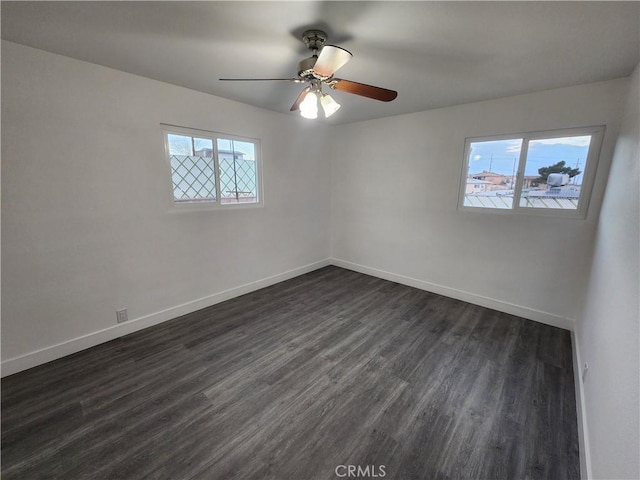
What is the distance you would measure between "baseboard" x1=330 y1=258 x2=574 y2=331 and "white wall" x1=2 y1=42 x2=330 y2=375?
2.33 m

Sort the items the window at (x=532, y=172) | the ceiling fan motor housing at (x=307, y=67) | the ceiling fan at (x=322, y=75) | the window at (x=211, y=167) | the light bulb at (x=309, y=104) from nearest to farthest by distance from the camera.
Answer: the ceiling fan at (x=322, y=75) → the ceiling fan motor housing at (x=307, y=67) → the light bulb at (x=309, y=104) → the window at (x=532, y=172) → the window at (x=211, y=167)

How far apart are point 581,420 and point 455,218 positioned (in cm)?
228

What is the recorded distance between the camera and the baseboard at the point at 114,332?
2.11 metres

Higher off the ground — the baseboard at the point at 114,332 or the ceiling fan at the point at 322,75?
the ceiling fan at the point at 322,75

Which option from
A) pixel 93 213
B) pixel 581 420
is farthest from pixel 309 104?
pixel 581 420

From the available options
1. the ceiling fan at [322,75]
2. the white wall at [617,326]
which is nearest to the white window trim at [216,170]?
the ceiling fan at [322,75]

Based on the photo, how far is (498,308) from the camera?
319 cm

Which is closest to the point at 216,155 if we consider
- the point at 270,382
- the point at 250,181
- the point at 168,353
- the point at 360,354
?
the point at 250,181

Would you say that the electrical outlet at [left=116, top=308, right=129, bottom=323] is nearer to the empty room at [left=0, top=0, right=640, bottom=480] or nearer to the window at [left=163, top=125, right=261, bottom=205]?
the empty room at [left=0, top=0, right=640, bottom=480]

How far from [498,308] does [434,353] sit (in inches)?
55.7

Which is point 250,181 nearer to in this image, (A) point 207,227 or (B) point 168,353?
(A) point 207,227

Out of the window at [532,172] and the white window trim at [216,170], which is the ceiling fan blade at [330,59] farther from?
the window at [532,172]

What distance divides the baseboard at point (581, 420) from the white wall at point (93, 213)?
11.2ft

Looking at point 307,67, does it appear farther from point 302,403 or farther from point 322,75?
point 302,403
